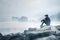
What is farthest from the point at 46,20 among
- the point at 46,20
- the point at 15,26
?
the point at 15,26

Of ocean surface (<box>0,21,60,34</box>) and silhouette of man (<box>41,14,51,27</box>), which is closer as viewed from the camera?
ocean surface (<box>0,21,60,34</box>)

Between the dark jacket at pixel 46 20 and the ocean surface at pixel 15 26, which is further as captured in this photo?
the dark jacket at pixel 46 20

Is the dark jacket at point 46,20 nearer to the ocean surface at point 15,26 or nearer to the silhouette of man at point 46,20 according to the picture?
the silhouette of man at point 46,20

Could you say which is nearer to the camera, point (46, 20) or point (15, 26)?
point (15, 26)

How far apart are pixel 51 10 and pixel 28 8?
1.56 feet

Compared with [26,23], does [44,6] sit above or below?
above

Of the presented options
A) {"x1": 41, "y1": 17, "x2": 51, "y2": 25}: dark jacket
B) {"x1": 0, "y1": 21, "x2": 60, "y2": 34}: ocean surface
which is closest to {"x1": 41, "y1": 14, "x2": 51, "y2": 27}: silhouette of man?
{"x1": 41, "y1": 17, "x2": 51, "y2": 25}: dark jacket

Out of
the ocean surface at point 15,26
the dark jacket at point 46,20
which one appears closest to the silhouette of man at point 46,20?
the dark jacket at point 46,20

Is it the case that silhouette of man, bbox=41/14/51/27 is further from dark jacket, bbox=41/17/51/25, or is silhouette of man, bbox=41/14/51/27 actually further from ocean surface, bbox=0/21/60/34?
ocean surface, bbox=0/21/60/34

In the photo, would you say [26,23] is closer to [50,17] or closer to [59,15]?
[50,17]

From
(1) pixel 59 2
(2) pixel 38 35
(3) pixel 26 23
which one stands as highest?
(1) pixel 59 2

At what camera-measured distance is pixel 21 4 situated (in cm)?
253

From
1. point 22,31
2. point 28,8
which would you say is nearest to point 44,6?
point 28,8

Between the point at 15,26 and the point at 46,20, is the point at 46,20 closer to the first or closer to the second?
the point at 46,20
